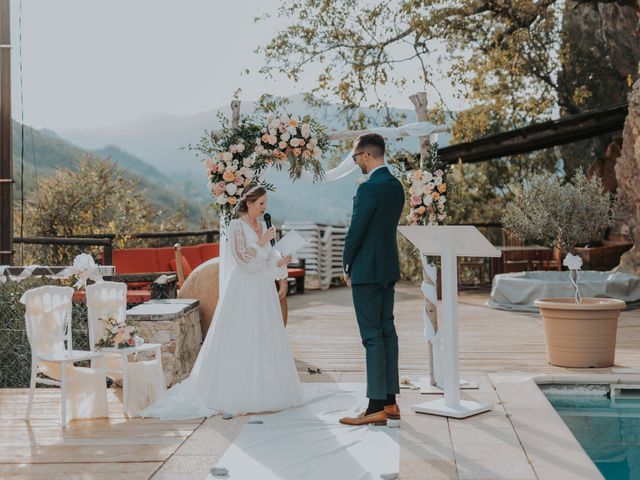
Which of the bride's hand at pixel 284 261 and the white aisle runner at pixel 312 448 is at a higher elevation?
the bride's hand at pixel 284 261

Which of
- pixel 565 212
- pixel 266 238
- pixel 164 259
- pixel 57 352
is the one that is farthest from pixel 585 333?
pixel 164 259

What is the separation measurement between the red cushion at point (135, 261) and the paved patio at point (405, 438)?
4218 millimetres

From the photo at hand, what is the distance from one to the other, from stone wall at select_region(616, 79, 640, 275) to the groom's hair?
28.5 ft

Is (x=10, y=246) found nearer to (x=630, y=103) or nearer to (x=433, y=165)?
(x=433, y=165)

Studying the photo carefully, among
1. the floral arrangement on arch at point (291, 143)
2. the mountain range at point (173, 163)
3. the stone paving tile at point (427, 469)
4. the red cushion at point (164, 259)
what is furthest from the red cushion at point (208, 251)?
the mountain range at point (173, 163)

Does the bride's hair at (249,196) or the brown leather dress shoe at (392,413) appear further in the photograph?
the bride's hair at (249,196)

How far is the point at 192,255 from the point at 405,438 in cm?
735

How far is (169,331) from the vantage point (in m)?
6.36

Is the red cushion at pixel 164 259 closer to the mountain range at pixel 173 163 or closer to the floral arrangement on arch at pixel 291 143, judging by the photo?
the floral arrangement on arch at pixel 291 143

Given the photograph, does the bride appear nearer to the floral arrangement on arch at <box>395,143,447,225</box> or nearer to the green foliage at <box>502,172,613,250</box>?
the floral arrangement on arch at <box>395,143,447,225</box>

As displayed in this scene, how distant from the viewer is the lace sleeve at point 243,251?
559cm

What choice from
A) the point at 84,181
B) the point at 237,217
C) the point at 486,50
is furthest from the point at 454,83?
the point at 237,217

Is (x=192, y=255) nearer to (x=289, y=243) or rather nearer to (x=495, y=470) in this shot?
(x=289, y=243)

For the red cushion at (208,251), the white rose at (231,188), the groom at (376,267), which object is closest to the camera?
the groom at (376,267)
